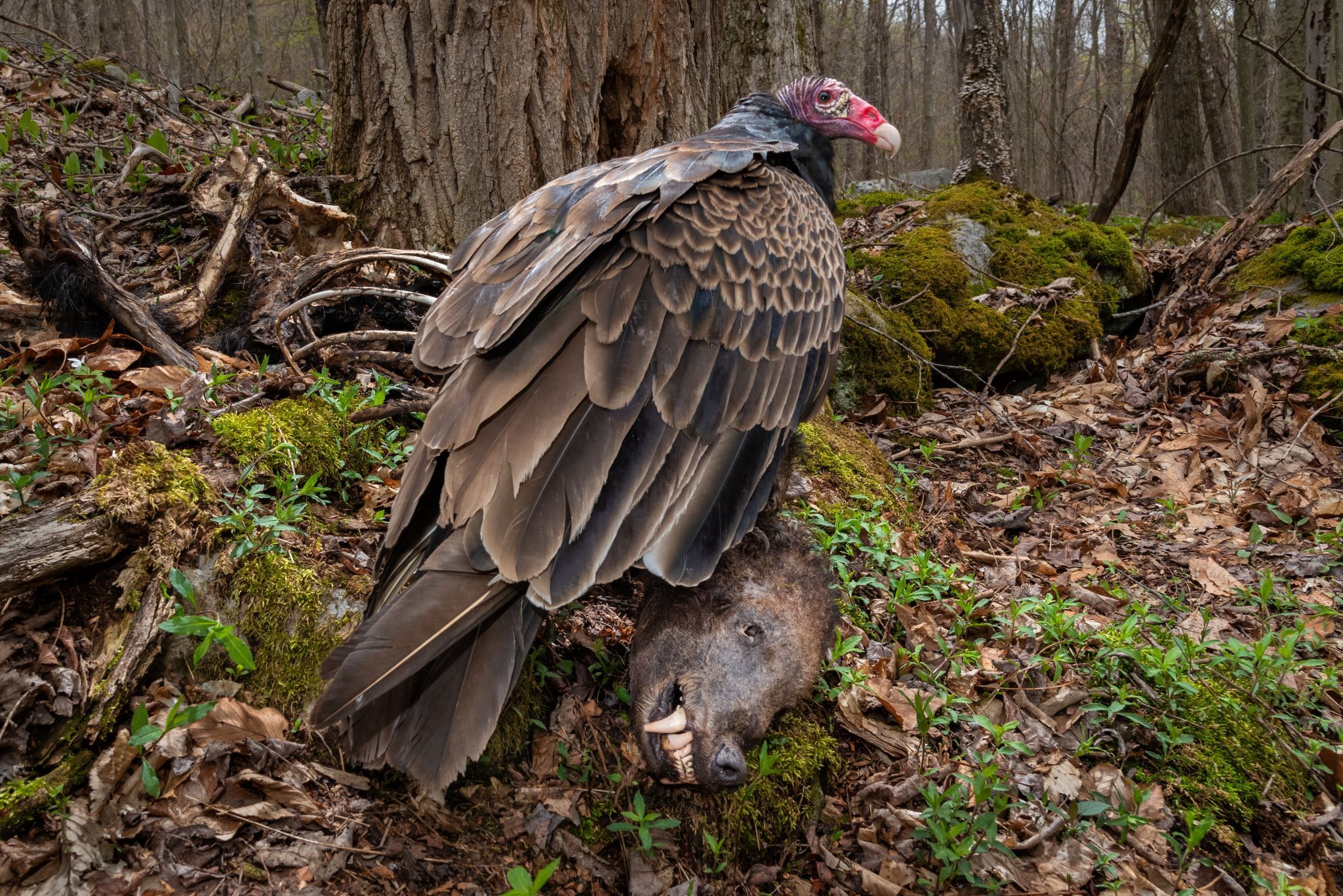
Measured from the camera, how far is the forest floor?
2.05 m

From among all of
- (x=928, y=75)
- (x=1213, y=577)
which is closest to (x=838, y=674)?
(x=1213, y=577)

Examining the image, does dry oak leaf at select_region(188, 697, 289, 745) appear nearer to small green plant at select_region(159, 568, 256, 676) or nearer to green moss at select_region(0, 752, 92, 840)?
small green plant at select_region(159, 568, 256, 676)

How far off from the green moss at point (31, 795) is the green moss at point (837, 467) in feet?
8.94

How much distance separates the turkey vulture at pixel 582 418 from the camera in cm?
191

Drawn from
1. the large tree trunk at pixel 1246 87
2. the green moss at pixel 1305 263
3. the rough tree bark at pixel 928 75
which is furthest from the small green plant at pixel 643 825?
the rough tree bark at pixel 928 75

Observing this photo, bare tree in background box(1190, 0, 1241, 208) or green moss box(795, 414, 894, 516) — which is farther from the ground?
bare tree in background box(1190, 0, 1241, 208)

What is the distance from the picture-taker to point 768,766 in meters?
2.25

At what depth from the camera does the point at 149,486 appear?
2.42 m

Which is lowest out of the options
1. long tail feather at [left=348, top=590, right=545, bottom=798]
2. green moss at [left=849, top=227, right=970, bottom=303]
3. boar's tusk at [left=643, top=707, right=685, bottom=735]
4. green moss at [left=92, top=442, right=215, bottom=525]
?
boar's tusk at [left=643, top=707, right=685, bottom=735]

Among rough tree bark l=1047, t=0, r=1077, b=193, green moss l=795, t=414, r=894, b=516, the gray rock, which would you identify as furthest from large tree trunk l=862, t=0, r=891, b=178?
green moss l=795, t=414, r=894, b=516

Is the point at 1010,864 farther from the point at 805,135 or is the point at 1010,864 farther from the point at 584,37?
the point at 584,37

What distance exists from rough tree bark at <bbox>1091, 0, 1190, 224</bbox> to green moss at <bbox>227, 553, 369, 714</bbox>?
7.16 meters

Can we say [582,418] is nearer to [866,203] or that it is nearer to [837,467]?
[837,467]

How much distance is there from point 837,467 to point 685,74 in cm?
250
